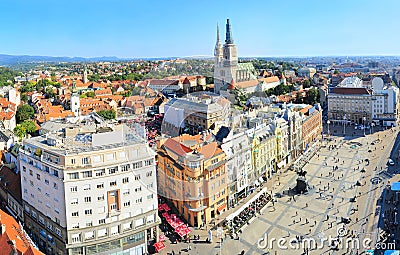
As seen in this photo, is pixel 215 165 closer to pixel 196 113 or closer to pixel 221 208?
pixel 196 113

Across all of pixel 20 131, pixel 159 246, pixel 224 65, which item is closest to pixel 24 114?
pixel 20 131

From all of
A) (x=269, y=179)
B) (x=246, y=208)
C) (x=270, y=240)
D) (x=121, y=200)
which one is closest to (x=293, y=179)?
(x=269, y=179)

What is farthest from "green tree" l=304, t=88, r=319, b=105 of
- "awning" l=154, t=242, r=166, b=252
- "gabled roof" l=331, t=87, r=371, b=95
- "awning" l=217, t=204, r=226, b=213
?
"awning" l=154, t=242, r=166, b=252

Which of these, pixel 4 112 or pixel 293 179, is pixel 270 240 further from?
pixel 4 112

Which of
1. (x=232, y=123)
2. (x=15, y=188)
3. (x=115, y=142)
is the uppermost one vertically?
(x=232, y=123)

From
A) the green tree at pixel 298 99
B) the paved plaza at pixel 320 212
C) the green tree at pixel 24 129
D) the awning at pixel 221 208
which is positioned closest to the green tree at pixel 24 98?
the green tree at pixel 24 129

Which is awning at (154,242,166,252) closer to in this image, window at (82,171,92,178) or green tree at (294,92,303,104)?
window at (82,171,92,178)
